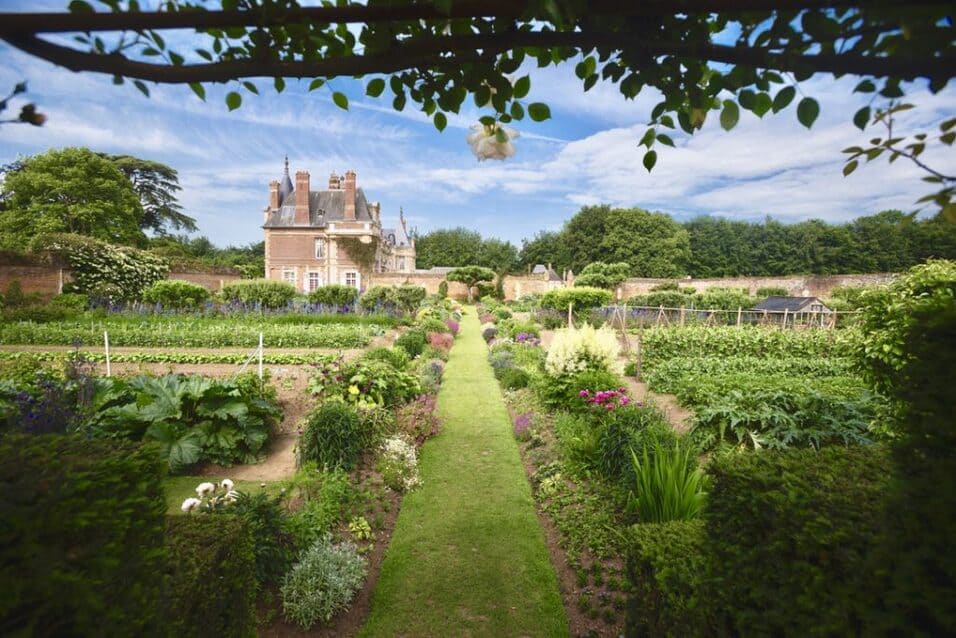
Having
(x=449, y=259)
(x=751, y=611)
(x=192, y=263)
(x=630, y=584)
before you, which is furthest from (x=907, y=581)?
(x=449, y=259)

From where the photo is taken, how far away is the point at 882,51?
102cm

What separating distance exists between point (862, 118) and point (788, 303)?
24.2m

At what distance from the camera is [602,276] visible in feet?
113

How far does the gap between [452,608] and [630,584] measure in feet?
5.10

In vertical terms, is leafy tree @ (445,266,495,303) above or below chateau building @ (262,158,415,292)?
below

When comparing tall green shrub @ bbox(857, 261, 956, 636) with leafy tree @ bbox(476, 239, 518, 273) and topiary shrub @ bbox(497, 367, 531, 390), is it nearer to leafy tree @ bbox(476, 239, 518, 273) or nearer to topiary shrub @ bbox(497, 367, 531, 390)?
topiary shrub @ bbox(497, 367, 531, 390)

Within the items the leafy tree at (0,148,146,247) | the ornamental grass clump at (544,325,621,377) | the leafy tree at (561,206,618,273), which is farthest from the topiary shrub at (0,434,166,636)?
the leafy tree at (561,206,618,273)

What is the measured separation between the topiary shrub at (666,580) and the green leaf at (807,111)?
195cm

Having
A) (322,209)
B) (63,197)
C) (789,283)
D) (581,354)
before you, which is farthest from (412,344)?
(789,283)

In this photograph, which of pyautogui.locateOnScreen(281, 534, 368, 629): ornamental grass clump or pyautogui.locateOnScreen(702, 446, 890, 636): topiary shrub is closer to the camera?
pyautogui.locateOnScreen(702, 446, 890, 636): topiary shrub

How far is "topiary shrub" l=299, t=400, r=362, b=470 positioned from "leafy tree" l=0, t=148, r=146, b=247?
102ft

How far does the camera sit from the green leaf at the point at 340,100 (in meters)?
1.66

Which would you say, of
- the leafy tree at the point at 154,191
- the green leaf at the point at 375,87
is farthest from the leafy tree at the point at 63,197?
the green leaf at the point at 375,87

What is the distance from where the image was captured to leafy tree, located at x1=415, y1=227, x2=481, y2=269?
58500 mm
